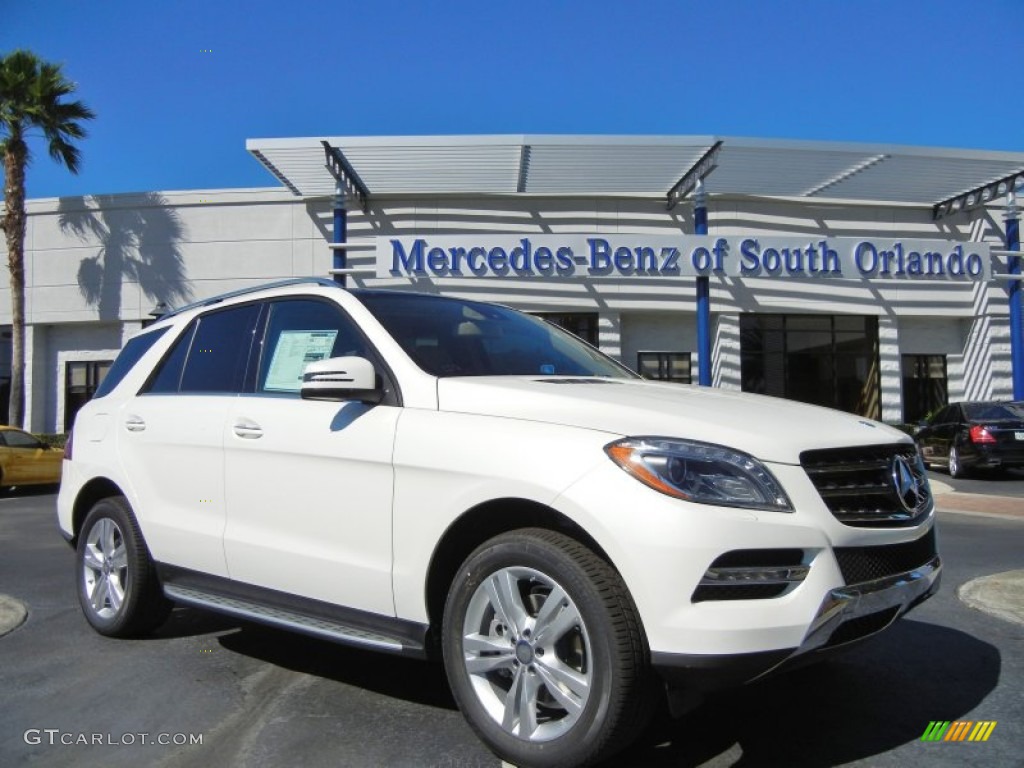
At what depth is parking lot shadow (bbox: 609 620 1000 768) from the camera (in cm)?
291

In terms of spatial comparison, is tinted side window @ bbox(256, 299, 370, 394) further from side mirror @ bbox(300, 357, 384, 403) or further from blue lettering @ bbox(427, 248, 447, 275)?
blue lettering @ bbox(427, 248, 447, 275)

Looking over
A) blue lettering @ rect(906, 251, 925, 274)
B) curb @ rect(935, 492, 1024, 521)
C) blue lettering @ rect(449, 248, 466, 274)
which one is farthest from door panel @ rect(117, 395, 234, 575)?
A: blue lettering @ rect(906, 251, 925, 274)

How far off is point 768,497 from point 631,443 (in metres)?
0.46

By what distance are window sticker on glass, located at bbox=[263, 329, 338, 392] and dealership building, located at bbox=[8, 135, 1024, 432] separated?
15.6 m

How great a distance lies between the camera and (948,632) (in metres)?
4.48

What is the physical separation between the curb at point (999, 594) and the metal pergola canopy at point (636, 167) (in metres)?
14.3

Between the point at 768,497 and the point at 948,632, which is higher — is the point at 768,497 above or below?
above

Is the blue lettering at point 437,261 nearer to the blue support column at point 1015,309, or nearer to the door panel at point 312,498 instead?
the blue support column at point 1015,309

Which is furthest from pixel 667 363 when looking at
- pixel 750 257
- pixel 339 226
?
pixel 339 226

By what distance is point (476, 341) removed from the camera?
3.81 meters

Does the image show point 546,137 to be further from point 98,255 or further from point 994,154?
point 98,255

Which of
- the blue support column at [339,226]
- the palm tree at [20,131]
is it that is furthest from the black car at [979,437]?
the palm tree at [20,131]

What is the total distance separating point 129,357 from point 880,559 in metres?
4.41

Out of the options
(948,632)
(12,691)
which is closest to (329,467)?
(12,691)
